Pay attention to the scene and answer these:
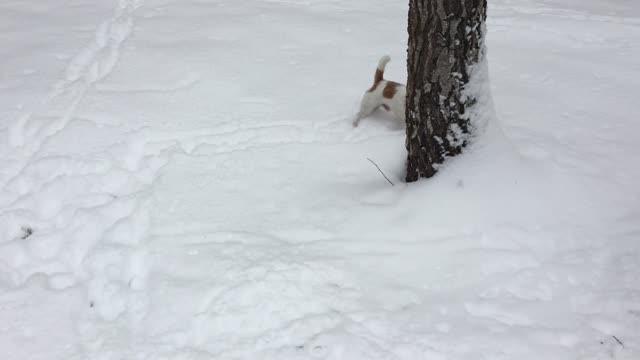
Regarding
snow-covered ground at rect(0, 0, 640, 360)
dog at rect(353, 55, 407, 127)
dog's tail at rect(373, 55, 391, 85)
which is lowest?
snow-covered ground at rect(0, 0, 640, 360)

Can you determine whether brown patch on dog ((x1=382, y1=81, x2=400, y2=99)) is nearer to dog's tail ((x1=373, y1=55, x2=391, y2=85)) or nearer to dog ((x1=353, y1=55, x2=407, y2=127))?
dog ((x1=353, y1=55, x2=407, y2=127))

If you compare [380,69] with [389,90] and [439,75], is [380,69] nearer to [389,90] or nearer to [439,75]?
[389,90]

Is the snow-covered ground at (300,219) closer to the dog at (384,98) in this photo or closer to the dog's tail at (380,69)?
the dog at (384,98)

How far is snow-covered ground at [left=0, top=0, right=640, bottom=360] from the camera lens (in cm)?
206

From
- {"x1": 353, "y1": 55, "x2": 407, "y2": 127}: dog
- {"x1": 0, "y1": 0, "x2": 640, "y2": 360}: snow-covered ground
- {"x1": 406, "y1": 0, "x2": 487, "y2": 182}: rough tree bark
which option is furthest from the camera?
{"x1": 353, "y1": 55, "x2": 407, "y2": 127}: dog

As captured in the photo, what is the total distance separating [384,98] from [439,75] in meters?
0.83

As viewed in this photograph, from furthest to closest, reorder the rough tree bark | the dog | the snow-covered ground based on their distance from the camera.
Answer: the dog, the rough tree bark, the snow-covered ground

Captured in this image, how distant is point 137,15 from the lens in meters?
5.90

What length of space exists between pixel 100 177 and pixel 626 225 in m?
2.84

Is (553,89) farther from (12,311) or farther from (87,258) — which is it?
(12,311)

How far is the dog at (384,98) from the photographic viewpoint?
3262 millimetres

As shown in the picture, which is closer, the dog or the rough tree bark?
the rough tree bark

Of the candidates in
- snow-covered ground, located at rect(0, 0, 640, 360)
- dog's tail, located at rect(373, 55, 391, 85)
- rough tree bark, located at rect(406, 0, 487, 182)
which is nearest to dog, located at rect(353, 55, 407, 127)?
dog's tail, located at rect(373, 55, 391, 85)

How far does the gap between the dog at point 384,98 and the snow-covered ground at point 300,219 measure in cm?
10
